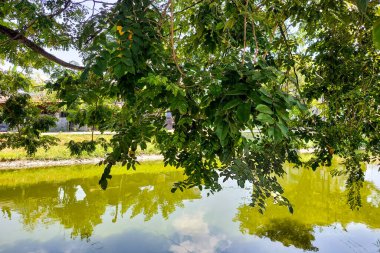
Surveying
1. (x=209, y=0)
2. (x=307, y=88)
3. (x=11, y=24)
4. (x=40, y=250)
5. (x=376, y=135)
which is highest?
(x=11, y=24)

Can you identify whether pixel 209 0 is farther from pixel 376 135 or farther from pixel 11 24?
pixel 11 24

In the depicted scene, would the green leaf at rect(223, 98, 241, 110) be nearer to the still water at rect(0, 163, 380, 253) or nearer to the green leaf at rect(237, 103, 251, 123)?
the green leaf at rect(237, 103, 251, 123)

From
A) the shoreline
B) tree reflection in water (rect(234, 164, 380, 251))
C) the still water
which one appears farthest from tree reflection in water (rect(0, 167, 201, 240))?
the shoreline

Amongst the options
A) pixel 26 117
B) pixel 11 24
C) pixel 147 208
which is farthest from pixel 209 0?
pixel 147 208

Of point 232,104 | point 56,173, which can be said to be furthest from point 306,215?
point 56,173

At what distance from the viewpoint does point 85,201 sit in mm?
6176

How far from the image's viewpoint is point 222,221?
5.28 metres

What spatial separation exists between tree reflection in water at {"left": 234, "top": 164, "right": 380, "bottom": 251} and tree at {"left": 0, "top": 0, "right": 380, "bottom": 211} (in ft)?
7.29

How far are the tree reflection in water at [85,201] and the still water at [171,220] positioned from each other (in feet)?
0.05

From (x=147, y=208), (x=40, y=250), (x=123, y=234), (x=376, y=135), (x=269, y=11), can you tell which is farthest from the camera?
(x=147, y=208)

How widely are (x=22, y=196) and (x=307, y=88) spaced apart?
237 inches

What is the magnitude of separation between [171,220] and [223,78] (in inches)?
178

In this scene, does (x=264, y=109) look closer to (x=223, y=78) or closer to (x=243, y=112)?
(x=243, y=112)

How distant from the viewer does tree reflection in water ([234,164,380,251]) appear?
483 cm
